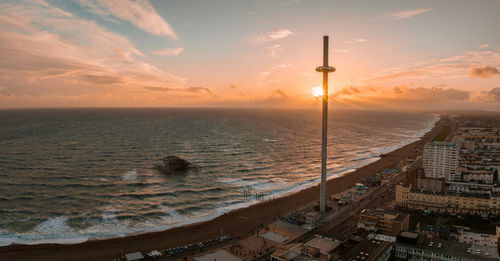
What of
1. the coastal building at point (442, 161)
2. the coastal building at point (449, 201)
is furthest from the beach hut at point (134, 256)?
the coastal building at point (442, 161)

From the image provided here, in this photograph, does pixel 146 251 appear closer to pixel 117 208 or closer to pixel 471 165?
pixel 117 208

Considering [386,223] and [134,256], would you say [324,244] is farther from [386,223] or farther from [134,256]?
[134,256]

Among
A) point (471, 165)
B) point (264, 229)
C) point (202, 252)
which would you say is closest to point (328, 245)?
point (264, 229)

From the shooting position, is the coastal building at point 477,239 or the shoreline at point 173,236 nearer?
the coastal building at point 477,239

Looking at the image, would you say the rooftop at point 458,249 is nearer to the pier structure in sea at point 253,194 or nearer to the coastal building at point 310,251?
the coastal building at point 310,251

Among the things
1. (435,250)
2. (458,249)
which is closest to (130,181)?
(435,250)
